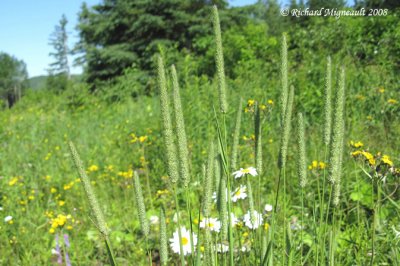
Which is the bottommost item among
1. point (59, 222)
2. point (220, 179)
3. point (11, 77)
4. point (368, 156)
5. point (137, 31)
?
point (59, 222)

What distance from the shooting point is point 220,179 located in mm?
832

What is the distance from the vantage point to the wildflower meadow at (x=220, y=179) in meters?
0.77

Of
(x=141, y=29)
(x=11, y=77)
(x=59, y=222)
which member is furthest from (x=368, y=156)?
(x=11, y=77)

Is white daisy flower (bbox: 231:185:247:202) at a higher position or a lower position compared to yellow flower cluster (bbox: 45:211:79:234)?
higher

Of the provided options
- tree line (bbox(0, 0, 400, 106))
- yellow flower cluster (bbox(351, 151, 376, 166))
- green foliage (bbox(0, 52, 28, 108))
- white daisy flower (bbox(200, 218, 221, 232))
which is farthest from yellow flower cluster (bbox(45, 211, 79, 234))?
green foliage (bbox(0, 52, 28, 108))

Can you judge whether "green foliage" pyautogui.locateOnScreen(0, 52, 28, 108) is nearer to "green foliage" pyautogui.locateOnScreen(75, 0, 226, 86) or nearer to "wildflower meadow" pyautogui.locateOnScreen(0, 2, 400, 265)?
"green foliage" pyautogui.locateOnScreen(75, 0, 226, 86)

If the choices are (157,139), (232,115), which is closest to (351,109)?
(232,115)

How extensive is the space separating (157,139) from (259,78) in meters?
1.92

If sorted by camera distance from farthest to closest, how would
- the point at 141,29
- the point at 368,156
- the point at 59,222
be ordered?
the point at 141,29 → the point at 59,222 → the point at 368,156

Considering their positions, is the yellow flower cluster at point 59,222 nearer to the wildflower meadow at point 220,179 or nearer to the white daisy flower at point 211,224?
the wildflower meadow at point 220,179

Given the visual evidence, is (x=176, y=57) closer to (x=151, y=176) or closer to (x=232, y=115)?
(x=232, y=115)

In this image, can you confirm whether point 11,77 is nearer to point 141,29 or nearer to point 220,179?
point 141,29

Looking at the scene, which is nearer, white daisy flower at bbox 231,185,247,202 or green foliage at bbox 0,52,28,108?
white daisy flower at bbox 231,185,247,202

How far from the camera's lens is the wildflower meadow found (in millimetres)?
773
